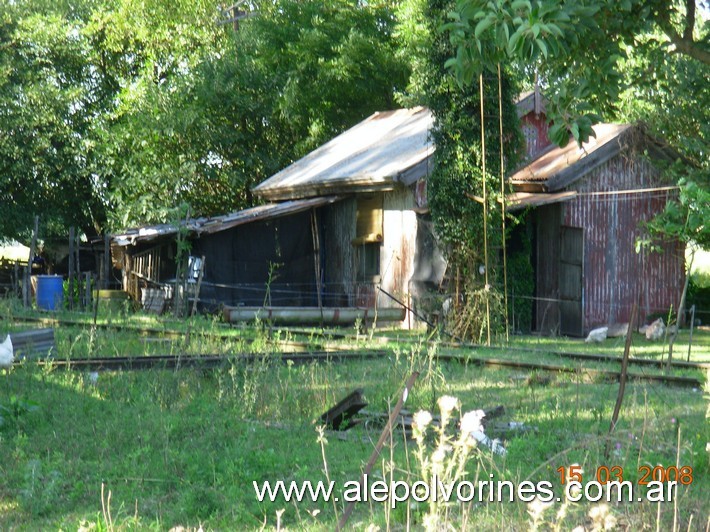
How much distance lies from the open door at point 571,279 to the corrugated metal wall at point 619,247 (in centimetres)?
15

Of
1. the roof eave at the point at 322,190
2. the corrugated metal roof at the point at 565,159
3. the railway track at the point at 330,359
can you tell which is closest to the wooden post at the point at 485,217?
the railway track at the point at 330,359

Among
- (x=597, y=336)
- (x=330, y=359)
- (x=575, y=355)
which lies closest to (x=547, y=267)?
(x=597, y=336)

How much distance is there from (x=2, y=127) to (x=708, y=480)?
28.9 metres

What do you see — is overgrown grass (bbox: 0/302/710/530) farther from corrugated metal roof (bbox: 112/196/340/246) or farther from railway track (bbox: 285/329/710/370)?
corrugated metal roof (bbox: 112/196/340/246)

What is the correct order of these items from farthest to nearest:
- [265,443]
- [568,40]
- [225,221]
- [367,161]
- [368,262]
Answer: [368,262] → [367,161] → [225,221] → [265,443] → [568,40]

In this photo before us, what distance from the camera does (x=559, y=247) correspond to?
2241cm

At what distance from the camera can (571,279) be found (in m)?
22.4

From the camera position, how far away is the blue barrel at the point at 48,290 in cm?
2484

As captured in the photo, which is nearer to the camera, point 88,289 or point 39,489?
point 39,489

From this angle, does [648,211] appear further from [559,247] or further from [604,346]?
[604,346]

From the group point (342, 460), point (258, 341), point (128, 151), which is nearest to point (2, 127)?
point (128, 151)

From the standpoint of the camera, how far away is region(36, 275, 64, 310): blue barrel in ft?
81.5

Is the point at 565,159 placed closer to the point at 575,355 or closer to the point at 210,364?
the point at 575,355

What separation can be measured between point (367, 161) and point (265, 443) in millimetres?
16536
